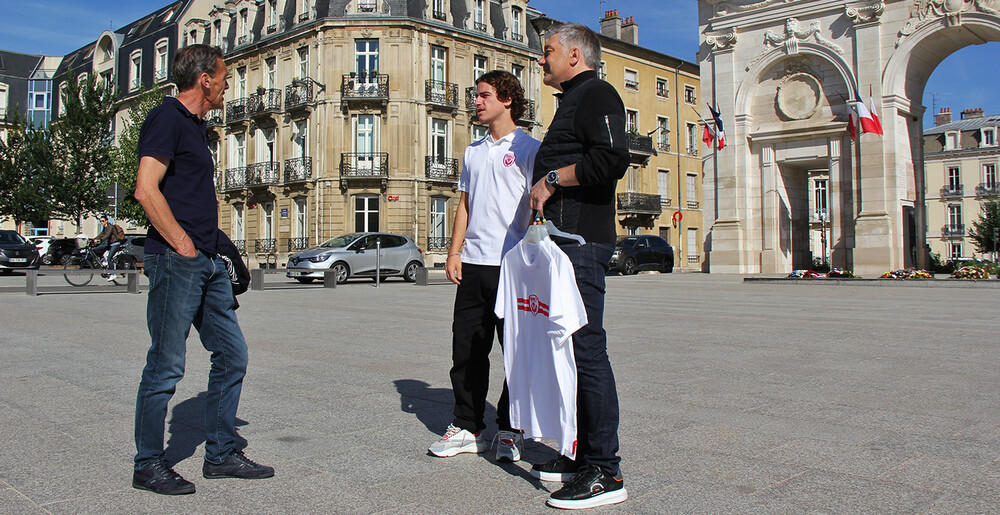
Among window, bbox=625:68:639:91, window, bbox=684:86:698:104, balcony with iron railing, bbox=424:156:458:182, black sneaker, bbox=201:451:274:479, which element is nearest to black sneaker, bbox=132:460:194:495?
black sneaker, bbox=201:451:274:479

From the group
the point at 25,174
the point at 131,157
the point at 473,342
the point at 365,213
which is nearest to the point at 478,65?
the point at 365,213

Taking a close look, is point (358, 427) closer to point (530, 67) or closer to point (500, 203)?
point (500, 203)

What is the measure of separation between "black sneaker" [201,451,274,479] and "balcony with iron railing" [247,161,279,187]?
37.8 m

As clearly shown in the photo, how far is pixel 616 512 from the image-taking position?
295 cm

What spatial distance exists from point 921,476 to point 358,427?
2.66 meters

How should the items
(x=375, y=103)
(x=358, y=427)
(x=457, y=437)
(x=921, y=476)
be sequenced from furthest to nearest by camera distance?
(x=375, y=103)
(x=358, y=427)
(x=457, y=437)
(x=921, y=476)

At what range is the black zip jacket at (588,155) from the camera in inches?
123

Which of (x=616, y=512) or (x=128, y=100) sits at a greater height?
(x=128, y=100)

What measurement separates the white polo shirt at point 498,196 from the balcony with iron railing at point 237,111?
1556 inches

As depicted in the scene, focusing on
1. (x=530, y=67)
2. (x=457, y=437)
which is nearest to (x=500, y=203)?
(x=457, y=437)

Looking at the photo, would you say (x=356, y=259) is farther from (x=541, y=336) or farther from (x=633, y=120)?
(x=633, y=120)

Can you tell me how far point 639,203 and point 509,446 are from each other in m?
44.0

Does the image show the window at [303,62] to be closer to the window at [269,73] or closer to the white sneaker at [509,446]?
the window at [269,73]

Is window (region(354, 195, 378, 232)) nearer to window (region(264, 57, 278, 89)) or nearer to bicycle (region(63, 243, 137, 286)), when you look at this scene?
window (region(264, 57, 278, 89))
